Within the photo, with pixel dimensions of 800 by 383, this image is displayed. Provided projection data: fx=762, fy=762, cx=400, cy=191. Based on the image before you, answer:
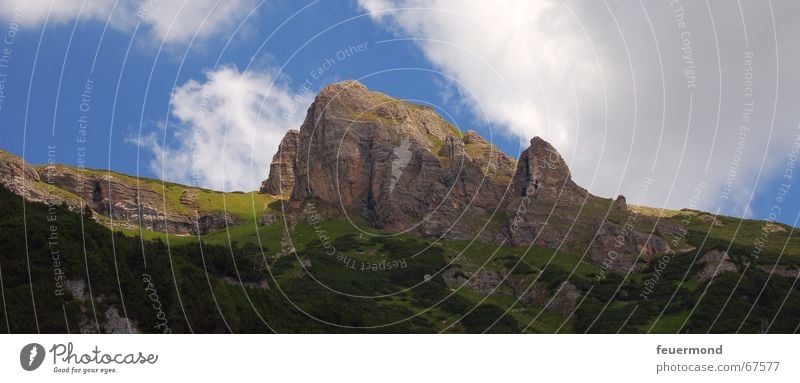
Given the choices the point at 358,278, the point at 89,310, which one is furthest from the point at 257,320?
the point at 358,278

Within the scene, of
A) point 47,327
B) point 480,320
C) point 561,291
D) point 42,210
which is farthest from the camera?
point 561,291

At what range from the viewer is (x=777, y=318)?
11950cm

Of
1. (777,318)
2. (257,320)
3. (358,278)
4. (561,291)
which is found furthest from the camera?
(358,278)

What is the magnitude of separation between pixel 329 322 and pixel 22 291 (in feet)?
160

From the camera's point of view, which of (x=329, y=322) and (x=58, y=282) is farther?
(x=329, y=322)

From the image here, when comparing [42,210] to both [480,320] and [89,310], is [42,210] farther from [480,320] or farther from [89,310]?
[480,320]

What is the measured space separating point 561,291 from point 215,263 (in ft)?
301

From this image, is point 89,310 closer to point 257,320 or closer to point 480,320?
point 257,320

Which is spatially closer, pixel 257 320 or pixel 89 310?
pixel 89 310
